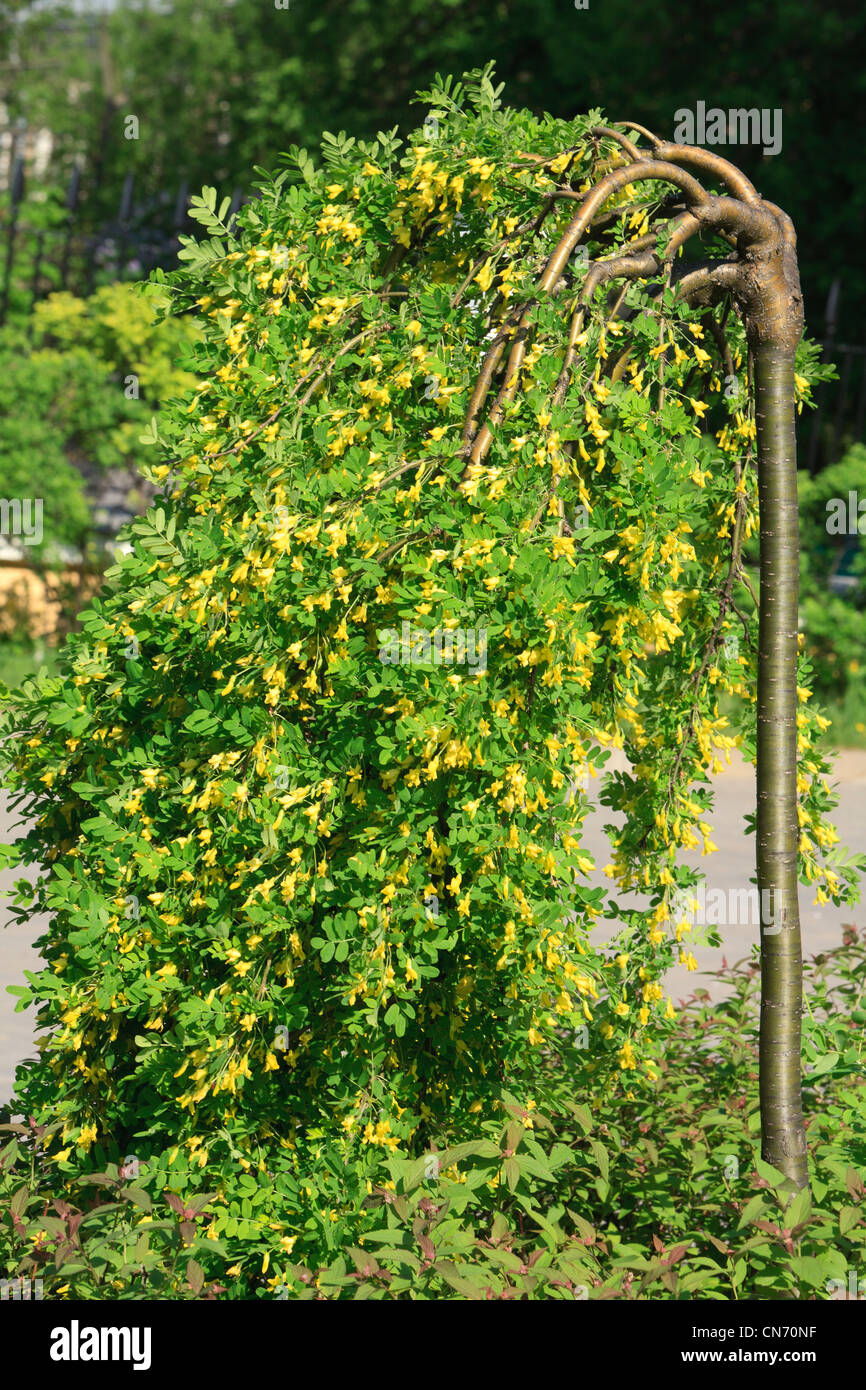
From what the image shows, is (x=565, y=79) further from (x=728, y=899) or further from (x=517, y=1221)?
(x=517, y=1221)

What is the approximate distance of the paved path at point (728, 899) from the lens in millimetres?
5575

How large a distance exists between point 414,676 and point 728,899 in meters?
4.56

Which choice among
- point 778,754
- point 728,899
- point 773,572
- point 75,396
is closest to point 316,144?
point 75,396

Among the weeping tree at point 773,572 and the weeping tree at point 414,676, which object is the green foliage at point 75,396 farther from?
the weeping tree at point 773,572

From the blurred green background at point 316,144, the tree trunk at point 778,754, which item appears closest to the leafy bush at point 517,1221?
the tree trunk at point 778,754

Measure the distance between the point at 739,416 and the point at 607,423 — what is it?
47 centimetres

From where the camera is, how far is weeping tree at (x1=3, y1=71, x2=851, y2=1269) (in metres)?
2.73

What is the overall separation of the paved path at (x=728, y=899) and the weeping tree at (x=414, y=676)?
0.91 meters


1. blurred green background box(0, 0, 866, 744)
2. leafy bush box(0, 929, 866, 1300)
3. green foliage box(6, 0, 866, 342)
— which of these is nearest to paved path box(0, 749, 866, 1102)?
leafy bush box(0, 929, 866, 1300)

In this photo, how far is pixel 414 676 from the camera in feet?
8.52

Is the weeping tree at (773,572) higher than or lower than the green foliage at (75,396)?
lower

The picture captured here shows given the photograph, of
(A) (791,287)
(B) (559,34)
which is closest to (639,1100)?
(A) (791,287)

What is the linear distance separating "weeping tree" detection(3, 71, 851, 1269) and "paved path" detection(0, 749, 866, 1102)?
0.91 m
